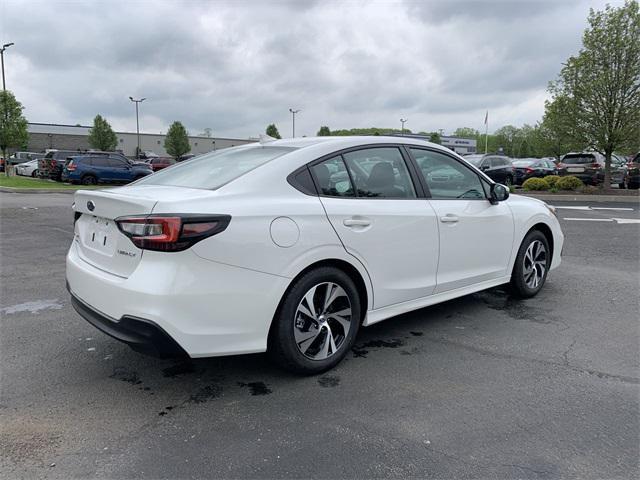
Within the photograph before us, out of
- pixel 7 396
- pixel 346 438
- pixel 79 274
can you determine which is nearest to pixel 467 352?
pixel 346 438

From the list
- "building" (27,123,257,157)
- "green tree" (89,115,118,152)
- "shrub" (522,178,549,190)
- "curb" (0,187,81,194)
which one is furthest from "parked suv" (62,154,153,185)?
"building" (27,123,257,157)

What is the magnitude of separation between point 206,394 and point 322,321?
88 cm

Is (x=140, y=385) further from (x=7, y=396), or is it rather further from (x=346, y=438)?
(x=346, y=438)

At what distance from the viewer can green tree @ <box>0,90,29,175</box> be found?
3438cm

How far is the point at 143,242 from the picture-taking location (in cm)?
286

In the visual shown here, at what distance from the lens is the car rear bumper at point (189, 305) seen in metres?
2.78

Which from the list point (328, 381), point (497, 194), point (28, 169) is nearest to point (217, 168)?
point (328, 381)

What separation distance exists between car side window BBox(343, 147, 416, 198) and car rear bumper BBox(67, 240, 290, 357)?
1085 millimetres

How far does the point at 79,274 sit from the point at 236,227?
127cm

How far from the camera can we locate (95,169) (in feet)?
79.2

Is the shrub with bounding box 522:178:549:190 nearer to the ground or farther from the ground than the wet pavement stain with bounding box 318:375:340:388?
farther from the ground

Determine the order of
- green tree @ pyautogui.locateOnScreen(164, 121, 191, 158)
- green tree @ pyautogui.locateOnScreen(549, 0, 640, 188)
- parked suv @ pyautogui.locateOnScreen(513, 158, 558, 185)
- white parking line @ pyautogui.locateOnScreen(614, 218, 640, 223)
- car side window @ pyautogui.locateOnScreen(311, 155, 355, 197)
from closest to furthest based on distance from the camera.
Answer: car side window @ pyautogui.locateOnScreen(311, 155, 355, 197) → white parking line @ pyautogui.locateOnScreen(614, 218, 640, 223) → green tree @ pyautogui.locateOnScreen(549, 0, 640, 188) → parked suv @ pyautogui.locateOnScreen(513, 158, 558, 185) → green tree @ pyautogui.locateOnScreen(164, 121, 191, 158)

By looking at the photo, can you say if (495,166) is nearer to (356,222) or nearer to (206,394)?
(356,222)

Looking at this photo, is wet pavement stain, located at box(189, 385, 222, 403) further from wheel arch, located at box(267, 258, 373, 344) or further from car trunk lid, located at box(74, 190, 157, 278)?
car trunk lid, located at box(74, 190, 157, 278)
